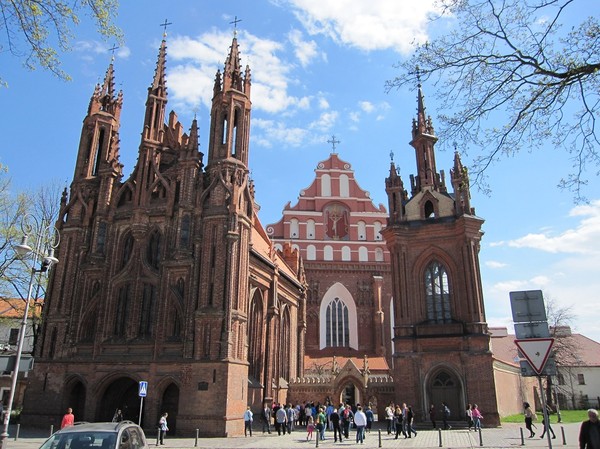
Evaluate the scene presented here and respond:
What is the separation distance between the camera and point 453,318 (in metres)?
28.9

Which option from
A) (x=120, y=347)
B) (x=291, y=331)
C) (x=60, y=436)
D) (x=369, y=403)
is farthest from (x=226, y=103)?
(x=60, y=436)

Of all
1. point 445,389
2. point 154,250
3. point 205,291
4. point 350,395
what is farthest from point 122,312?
point 350,395

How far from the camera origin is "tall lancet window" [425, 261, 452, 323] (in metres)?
29.5

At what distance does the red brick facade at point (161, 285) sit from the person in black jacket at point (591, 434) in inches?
699

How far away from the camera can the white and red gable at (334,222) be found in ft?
146

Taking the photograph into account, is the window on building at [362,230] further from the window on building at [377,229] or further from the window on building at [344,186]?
the window on building at [344,186]

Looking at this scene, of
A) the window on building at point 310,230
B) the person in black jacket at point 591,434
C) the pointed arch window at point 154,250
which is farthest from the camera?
the window on building at point 310,230

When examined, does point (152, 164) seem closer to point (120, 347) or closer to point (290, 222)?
point (120, 347)

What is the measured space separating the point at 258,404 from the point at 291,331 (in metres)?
9.13

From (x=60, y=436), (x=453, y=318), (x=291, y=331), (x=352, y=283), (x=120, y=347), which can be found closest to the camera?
(x=60, y=436)

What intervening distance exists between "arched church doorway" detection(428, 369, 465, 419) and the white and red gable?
17.0 m

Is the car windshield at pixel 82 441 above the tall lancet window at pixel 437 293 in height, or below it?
below

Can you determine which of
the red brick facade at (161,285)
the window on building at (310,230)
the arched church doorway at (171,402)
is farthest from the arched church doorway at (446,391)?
the window on building at (310,230)

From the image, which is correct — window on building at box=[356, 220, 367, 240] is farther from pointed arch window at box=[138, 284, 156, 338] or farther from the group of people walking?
pointed arch window at box=[138, 284, 156, 338]
